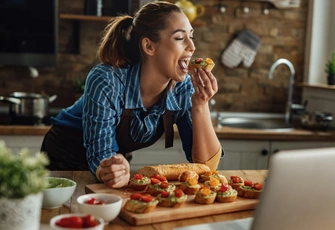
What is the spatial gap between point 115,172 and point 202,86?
632 mm

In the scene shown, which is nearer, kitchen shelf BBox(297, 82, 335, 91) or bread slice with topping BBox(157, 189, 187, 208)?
bread slice with topping BBox(157, 189, 187, 208)

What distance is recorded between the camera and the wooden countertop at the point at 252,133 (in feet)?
10.4

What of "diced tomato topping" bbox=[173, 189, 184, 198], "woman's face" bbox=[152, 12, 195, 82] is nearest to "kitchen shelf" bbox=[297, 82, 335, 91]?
"woman's face" bbox=[152, 12, 195, 82]

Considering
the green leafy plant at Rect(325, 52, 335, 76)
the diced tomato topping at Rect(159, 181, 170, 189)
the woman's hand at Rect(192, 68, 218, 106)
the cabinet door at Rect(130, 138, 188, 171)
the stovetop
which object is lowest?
the cabinet door at Rect(130, 138, 188, 171)

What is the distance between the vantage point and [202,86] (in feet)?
7.07

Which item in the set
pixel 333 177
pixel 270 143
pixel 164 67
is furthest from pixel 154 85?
pixel 270 143

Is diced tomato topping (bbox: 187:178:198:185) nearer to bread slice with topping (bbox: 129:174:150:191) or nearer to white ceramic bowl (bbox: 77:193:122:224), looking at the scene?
bread slice with topping (bbox: 129:174:150:191)

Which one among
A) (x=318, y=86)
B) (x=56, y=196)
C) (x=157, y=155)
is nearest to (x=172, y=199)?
(x=56, y=196)

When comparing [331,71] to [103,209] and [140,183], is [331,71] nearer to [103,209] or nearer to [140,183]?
[140,183]

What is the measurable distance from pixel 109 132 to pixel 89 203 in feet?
1.90

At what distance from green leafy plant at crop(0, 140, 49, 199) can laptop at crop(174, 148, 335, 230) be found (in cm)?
47

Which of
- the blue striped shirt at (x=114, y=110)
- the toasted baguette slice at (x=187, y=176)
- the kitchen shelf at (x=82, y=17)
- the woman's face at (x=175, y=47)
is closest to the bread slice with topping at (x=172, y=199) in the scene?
the toasted baguette slice at (x=187, y=176)

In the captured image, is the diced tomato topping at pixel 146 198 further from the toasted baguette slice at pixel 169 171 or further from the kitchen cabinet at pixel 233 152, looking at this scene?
the kitchen cabinet at pixel 233 152

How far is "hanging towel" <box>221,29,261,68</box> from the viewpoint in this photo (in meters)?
3.92
